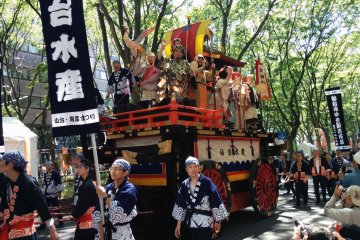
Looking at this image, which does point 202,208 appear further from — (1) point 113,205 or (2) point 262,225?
(2) point 262,225

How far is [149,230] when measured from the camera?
27.6 feet

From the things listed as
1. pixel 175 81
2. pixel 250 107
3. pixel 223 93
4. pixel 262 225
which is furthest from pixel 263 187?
pixel 175 81

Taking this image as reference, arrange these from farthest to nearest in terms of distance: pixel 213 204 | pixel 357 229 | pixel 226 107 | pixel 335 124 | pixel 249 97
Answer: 1. pixel 335 124
2. pixel 249 97
3. pixel 226 107
4. pixel 213 204
5. pixel 357 229

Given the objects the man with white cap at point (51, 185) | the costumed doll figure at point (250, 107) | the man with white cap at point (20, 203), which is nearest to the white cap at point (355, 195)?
the man with white cap at point (20, 203)

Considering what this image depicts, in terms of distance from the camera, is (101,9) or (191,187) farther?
(101,9)

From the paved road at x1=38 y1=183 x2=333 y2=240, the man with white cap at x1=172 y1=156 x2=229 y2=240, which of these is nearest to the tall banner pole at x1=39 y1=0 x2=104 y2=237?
the man with white cap at x1=172 y1=156 x2=229 y2=240

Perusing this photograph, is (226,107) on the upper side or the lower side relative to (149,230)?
upper

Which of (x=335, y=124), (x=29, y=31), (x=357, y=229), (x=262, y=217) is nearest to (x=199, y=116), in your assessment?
(x=262, y=217)

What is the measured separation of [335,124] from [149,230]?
36.5ft

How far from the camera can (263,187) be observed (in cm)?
984

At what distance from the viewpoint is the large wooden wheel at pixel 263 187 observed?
366 inches

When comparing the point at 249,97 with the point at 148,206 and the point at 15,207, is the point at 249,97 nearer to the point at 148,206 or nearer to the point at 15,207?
the point at 148,206

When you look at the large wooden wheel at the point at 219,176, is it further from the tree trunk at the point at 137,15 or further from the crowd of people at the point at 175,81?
the tree trunk at the point at 137,15

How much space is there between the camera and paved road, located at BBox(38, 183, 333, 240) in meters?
8.20
